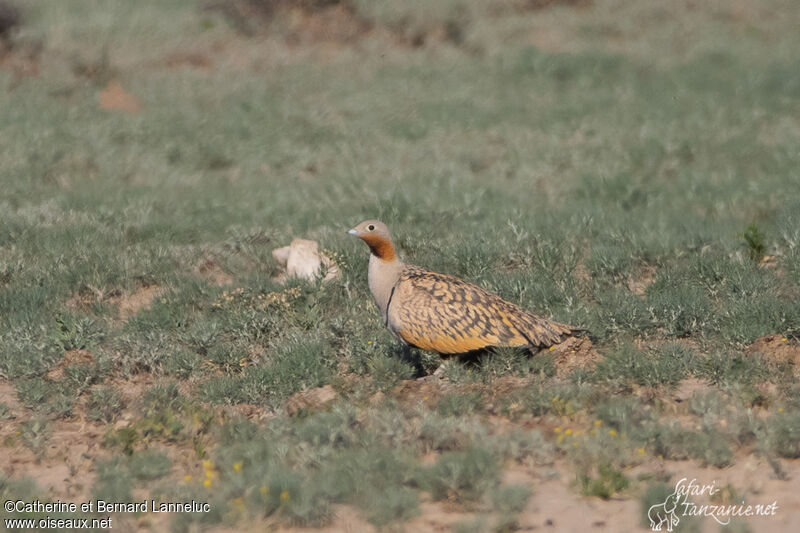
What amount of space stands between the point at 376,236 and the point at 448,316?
80 cm

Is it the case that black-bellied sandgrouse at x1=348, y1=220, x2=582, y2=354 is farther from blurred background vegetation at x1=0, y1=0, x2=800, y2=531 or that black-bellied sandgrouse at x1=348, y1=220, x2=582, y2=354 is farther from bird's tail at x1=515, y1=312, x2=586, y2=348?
blurred background vegetation at x1=0, y1=0, x2=800, y2=531

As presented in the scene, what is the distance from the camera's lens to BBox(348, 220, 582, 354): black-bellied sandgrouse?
641 cm

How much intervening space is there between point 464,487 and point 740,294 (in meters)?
3.85

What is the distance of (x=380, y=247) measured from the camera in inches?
268

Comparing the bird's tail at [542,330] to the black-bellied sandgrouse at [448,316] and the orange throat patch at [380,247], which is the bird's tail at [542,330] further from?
the orange throat patch at [380,247]

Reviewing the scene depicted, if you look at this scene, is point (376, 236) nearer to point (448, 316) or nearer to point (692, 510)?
point (448, 316)

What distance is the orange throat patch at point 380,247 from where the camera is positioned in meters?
6.77

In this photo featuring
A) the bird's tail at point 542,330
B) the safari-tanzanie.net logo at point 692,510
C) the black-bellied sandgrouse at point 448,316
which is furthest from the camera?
the bird's tail at point 542,330

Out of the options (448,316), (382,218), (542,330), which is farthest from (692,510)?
(382,218)

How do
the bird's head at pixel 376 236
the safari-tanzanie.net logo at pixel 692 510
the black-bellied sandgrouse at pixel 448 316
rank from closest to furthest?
1. the safari-tanzanie.net logo at pixel 692 510
2. the black-bellied sandgrouse at pixel 448 316
3. the bird's head at pixel 376 236

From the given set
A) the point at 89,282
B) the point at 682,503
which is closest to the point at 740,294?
the point at 682,503

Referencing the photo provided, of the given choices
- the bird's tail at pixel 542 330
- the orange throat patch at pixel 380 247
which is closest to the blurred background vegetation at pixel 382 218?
the bird's tail at pixel 542 330

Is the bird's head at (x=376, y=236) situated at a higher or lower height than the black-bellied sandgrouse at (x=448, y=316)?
higher

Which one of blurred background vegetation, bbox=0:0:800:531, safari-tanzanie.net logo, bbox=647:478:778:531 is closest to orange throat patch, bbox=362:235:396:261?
blurred background vegetation, bbox=0:0:800:531
